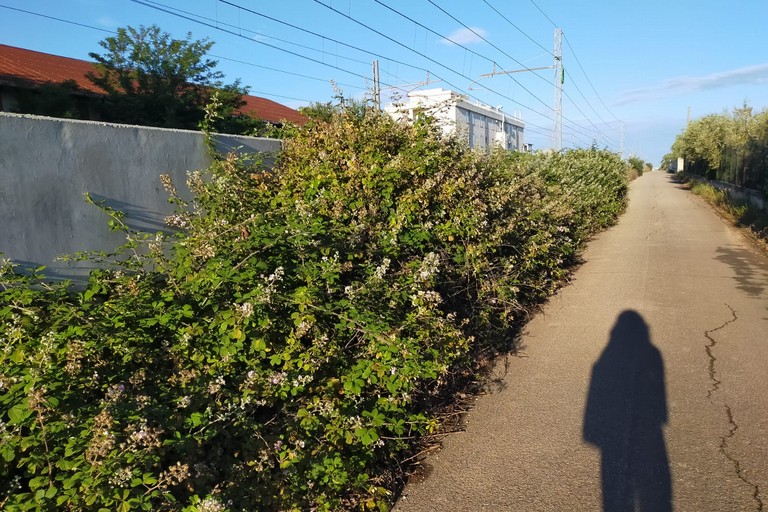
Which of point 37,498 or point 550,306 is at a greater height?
point 37,498

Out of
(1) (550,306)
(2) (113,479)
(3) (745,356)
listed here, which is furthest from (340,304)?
(1) (550,306)

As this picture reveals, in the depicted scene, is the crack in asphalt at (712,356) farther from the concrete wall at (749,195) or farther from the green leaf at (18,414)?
the concrete wall at (749,195)

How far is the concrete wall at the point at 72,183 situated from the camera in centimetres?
361

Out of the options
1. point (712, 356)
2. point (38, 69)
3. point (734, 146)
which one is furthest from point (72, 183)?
point (734, 146)

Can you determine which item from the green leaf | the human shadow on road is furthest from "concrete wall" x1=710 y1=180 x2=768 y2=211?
the green leaf

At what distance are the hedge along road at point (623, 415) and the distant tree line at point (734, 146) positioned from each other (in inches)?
475

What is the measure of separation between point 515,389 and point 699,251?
891 centimetres

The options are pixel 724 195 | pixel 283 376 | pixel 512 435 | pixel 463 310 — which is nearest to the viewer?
pixel 283 376

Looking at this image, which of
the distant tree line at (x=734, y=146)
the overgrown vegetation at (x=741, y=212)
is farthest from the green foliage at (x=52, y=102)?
the distant tree line at (x=734, y=146)

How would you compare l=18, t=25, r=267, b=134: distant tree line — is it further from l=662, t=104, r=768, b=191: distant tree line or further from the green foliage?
l=662, t=104, r=768, b=191: distant tree line

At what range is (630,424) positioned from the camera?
420 centimetres

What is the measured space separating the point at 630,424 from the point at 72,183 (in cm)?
447

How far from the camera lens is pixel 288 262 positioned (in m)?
3.72

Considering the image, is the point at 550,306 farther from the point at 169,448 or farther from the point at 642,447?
the point at 169,448
